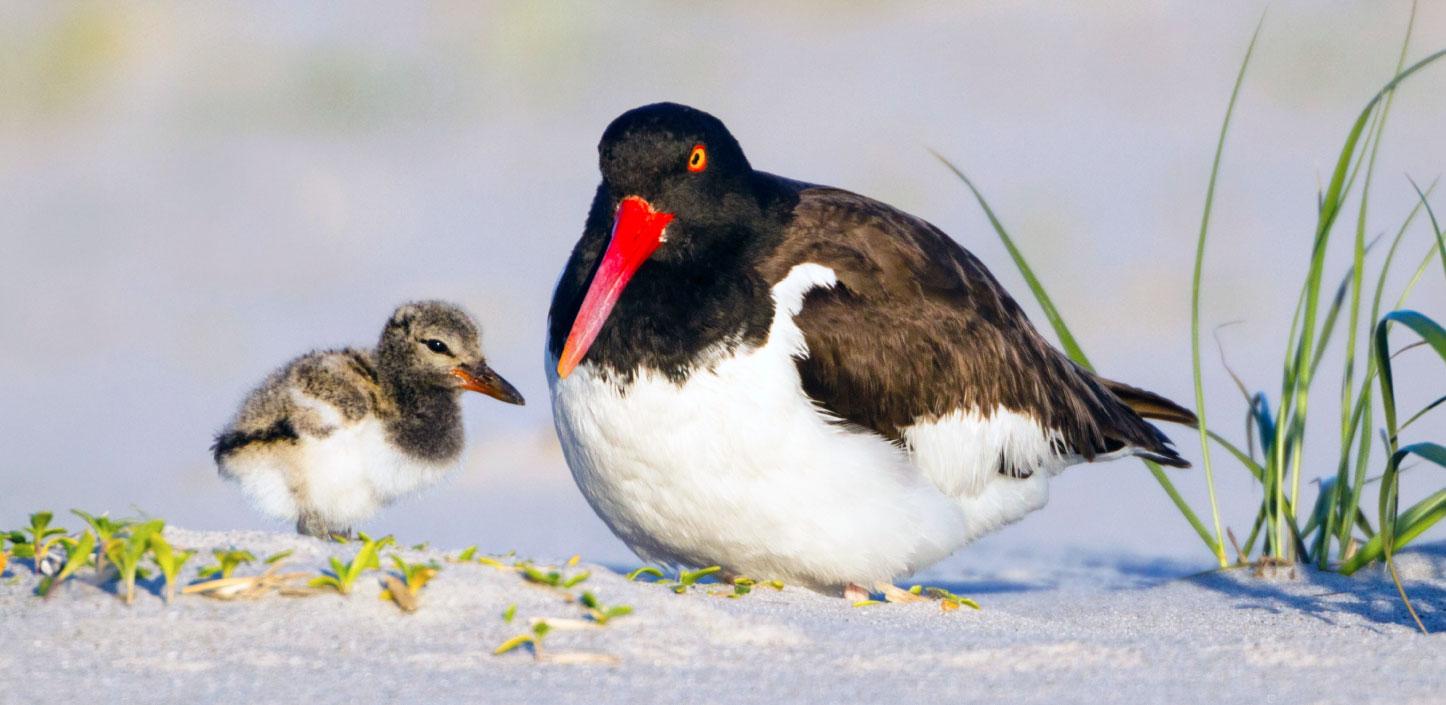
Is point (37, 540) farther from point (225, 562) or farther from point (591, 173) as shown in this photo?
point (591, 173)

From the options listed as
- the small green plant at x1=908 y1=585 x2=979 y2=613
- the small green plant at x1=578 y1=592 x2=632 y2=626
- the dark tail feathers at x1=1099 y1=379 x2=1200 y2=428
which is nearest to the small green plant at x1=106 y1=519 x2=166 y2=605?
the small green plant at x1=578 y1=592 x2=632 y2=626

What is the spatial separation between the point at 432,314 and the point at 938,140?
908cm

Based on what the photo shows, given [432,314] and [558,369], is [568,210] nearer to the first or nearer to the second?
[432,314]

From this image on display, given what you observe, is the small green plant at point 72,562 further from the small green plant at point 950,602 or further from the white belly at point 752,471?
the small green plant at point 950,602

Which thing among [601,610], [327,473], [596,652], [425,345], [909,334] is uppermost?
[425,345]

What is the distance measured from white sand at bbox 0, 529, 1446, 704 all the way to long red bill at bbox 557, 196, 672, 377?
862 millimetres

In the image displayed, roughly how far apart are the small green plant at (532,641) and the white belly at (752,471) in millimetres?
1304

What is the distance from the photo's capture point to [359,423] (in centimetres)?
631

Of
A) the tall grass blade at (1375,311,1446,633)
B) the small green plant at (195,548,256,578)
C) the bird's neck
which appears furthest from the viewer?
the bird's neck

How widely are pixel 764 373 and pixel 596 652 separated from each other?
146cm

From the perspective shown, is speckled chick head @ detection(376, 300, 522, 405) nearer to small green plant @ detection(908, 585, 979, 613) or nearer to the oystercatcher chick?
the oystercatcher chick

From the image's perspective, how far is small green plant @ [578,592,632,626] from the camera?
407 cm

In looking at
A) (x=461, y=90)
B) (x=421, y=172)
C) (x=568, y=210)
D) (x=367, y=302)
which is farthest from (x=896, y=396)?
(x=461, y=90)

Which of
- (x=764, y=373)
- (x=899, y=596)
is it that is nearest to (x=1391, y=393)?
(x=899, y=596)
